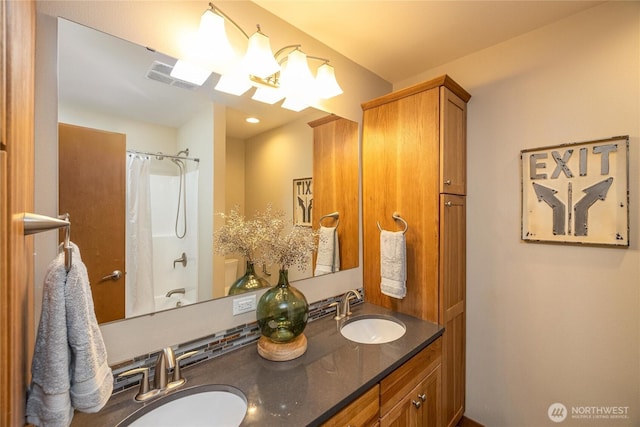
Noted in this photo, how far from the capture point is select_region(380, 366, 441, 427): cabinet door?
1.21 meters

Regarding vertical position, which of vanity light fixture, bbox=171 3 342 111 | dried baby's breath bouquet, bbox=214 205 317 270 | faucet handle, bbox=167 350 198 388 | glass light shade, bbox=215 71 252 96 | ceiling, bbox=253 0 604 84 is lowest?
faucet handle, bbox=167 350 198 388

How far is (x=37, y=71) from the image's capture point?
2.85 feet

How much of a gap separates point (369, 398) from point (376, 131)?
5.10 feet

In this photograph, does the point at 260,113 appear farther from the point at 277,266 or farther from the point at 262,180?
the point at 277,266

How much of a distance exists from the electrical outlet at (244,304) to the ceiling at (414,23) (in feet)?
4.94

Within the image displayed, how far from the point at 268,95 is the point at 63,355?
134 cm

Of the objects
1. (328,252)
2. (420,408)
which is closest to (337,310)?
(328,252)

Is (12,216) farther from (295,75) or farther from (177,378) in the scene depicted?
(295,75)

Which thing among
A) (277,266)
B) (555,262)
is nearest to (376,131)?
(277,266)

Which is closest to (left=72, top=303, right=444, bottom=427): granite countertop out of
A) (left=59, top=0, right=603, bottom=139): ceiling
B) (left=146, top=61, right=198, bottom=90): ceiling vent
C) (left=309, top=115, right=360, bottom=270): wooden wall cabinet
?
(left=309, top=115, right=360, bottom=270): wooden wall cabinet

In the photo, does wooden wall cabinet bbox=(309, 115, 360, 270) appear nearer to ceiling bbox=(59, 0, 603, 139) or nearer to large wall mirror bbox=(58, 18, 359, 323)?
ceiling bbox=(59, 0, 603, 139)

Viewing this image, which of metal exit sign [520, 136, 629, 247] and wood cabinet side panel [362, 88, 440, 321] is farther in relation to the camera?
wood cabinet side panel [362, 88, 440, 321]

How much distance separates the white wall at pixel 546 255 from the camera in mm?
1345

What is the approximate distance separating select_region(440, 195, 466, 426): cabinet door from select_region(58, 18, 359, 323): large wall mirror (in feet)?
3.30
